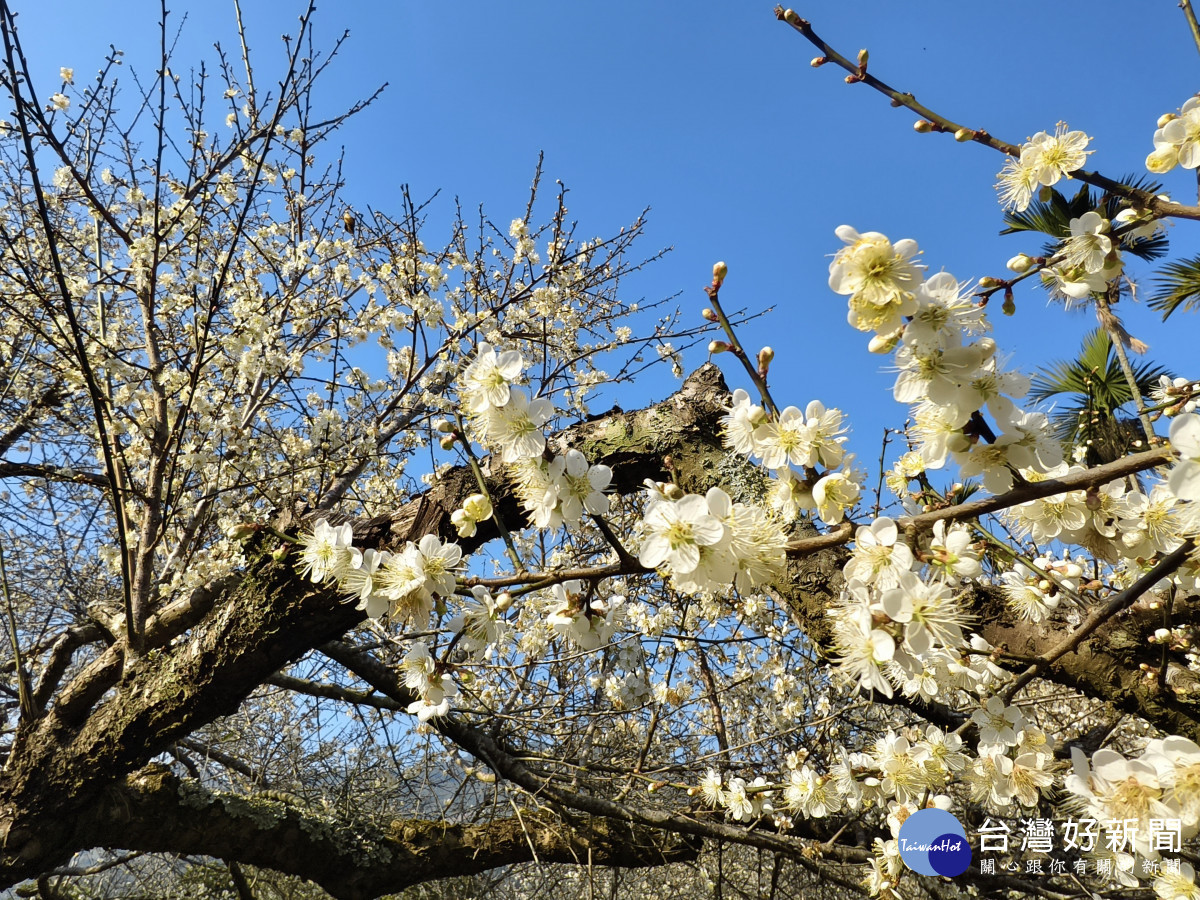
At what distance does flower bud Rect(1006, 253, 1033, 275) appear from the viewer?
1054 millimetres

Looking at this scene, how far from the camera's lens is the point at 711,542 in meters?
0.98

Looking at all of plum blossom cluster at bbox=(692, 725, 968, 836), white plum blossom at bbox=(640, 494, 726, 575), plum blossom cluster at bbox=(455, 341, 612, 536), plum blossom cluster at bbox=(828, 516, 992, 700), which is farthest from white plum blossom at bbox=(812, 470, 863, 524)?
plum blossom cluster at bbox=(692, 725, 968, 836)

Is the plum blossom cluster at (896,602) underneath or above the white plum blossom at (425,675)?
above

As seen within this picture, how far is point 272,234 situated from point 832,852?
4.73 m

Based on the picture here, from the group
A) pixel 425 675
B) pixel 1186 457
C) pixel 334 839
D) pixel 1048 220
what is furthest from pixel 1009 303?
pixel 1048 220

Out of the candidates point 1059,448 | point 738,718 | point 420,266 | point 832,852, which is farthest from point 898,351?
point 738,718

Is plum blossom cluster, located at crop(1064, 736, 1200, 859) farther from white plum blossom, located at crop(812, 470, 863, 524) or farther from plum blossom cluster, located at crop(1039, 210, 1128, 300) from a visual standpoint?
plum blossom cluster, located at crop(1039, 210, 1128, 300)

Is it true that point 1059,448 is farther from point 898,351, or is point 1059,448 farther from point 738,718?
point 738,718

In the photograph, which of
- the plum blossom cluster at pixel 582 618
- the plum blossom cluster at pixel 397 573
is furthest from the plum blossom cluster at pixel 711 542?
the plum blossom cluster at pixel 397 573

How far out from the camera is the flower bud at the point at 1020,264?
105 cm

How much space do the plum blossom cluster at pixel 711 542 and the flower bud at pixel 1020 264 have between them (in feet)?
1.90

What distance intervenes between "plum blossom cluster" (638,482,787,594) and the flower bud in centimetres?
58

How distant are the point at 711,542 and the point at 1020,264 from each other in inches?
27.3

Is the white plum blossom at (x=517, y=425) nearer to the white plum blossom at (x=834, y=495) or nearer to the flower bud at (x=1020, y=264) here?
the white plum blossom at (x=834, y=495)
